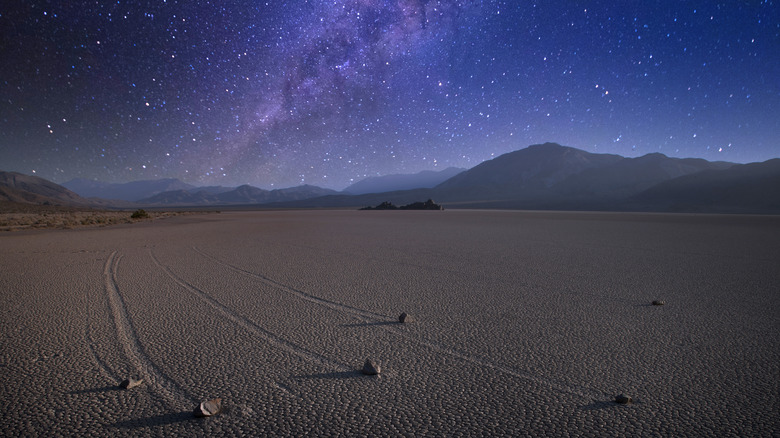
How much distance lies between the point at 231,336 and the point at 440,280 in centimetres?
369

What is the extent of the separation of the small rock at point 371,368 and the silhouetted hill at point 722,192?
66.9 metres

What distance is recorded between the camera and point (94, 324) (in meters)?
4.19

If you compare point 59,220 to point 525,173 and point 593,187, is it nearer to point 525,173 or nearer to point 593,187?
point 593,187

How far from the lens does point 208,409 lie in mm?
2383

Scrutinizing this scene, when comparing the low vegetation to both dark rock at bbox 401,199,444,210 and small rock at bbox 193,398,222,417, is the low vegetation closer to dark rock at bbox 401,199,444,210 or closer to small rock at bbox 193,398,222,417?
small rock at bbox 193,398,222,417

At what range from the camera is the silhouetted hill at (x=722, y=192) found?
5881 centimetres

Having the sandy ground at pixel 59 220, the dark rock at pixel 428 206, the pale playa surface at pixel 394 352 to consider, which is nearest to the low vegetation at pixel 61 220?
the sandy ground at pixel 59 220

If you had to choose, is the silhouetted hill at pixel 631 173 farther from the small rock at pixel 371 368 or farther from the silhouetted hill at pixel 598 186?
the small rock at pixel 371 368

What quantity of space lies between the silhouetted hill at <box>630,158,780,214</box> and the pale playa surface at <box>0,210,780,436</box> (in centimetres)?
6362

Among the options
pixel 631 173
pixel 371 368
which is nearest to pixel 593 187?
pixel 631 173

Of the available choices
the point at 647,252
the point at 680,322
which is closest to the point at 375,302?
the point at 680,322

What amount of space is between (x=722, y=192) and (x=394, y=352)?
9345 centimetres

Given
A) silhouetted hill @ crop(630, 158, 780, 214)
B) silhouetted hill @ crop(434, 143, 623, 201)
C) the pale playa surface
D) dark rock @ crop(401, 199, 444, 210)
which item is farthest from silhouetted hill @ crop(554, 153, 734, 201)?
the pale playa surface

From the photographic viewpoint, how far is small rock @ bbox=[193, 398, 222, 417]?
2.36 metres
